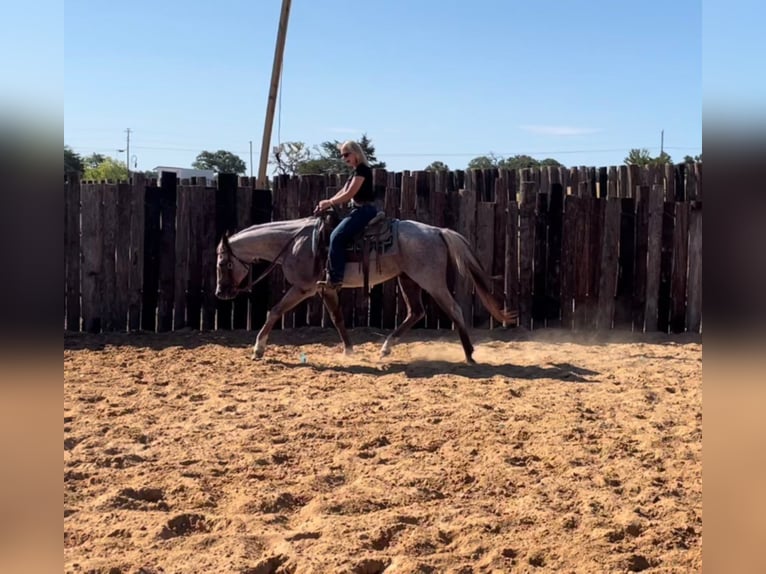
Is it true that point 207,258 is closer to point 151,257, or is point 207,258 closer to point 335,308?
point 151,257

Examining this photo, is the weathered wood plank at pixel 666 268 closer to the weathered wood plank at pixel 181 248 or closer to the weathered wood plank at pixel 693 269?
the weathered wood plank at pixel 693 269

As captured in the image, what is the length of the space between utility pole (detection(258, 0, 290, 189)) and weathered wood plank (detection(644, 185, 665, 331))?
6248 mm

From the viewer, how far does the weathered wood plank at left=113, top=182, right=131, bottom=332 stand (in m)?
9.01

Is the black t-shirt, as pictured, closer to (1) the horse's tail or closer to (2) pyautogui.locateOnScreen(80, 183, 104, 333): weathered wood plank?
(1) the horse's tail

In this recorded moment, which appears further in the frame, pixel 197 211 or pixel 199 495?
pixel 197 211

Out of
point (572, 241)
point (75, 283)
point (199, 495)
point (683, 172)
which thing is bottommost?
point (199, 495)

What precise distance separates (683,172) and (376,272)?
11.8 m

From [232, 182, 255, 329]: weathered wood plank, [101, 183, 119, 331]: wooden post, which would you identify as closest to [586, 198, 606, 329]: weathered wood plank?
[232, 182, 255, 329]: weathered wood plank

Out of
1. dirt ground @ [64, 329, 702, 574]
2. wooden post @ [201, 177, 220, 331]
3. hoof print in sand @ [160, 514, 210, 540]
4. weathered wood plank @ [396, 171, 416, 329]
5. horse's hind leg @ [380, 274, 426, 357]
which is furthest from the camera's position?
weathered wood plank @ [396, 171, 416, 329]

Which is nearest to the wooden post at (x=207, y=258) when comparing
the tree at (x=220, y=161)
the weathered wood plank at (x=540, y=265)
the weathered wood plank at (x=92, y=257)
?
the weathered wood plank at (x=92, y=257)
